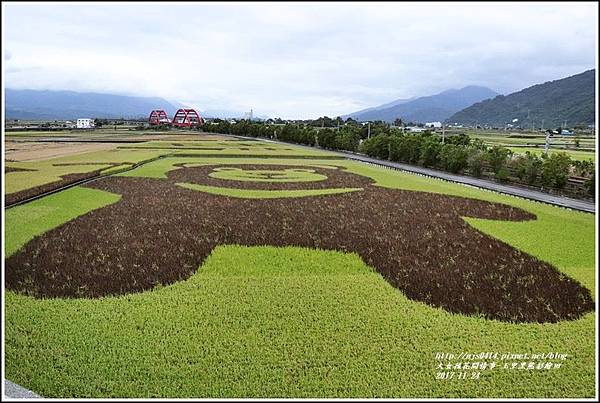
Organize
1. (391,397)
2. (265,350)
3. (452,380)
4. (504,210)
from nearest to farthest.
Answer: (391,397), (452,380), (265,350), (504,210)

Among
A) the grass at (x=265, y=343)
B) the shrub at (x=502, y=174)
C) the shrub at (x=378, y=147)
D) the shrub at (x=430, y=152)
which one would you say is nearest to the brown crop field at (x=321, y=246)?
the grass at (x=265, y=343)

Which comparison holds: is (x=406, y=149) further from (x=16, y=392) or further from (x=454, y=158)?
(x=16, y=392)

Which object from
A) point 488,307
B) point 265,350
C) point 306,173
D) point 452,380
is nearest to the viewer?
point 452,380

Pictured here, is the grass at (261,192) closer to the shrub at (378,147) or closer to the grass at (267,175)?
the grass at (267,175)

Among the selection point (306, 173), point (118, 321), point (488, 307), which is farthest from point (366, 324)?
point (306, 173)

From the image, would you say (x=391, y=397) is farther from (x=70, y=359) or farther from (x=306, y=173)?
(x=306, y=173)

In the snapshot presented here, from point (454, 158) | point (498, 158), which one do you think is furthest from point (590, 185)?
point (454, 158)
